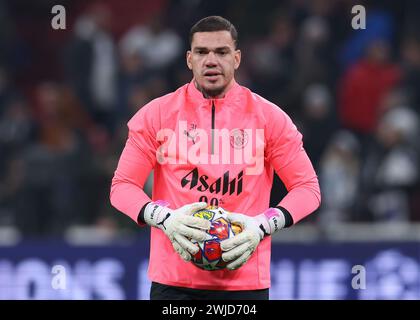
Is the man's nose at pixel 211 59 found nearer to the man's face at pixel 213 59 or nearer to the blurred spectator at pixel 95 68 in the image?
the man's face at pixel 213 59

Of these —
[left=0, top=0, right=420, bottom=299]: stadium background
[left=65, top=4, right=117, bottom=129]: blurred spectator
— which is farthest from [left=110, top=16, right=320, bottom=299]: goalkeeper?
[left=65, top=4, right=117, bottom=129]: blurred spectator

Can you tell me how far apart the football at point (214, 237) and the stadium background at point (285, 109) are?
14.9 feet

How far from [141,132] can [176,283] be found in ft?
2.75

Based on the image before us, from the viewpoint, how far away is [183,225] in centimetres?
610

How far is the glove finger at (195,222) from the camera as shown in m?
6.09

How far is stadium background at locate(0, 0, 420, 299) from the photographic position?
1080 centimetres

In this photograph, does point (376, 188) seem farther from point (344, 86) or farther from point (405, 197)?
point (344, 86)

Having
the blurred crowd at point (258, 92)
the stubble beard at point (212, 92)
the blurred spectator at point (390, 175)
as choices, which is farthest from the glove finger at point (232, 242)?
the blurred spectator at point (390, 175)

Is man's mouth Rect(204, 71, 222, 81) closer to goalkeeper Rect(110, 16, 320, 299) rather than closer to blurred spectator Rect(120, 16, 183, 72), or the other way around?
goalkeeper Rect(110, 16, 320, 299)

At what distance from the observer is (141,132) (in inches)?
252

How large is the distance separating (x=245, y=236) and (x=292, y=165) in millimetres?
550

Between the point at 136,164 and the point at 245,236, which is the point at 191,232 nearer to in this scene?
the point at 245,236

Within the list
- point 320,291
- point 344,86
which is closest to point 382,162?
point 344,86

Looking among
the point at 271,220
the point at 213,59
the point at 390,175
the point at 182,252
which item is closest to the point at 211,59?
the point at 213,59
